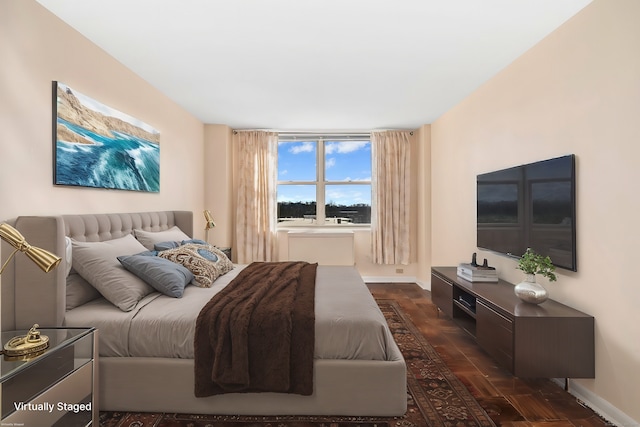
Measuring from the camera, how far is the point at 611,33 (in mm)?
1953

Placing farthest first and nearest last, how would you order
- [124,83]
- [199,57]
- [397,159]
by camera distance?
[397,159]
[124,83]
[199,57]

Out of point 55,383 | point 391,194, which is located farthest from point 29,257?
point 391,194

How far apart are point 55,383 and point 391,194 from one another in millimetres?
4616

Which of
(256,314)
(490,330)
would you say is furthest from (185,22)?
(490,330)

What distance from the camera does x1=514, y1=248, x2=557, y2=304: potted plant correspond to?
2275 millimetres

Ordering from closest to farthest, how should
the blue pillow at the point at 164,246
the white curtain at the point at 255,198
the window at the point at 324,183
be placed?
the blue pillow at the point at 164,246
the white curtain at the point at 255,198
the window at the point at 324,183

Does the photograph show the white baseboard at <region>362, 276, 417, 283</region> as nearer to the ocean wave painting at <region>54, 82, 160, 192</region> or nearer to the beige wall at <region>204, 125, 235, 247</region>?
the beige wall at <region>204, 125, 235, 247</region>

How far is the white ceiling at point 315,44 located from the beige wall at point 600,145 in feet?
0.87

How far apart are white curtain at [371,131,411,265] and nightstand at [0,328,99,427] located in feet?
13.7

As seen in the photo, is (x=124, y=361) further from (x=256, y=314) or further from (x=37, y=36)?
(x=37, y=36)

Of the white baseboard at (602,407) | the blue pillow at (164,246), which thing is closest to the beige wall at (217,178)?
Answer: the blue pillow at (164,246)

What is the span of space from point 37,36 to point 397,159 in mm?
4443

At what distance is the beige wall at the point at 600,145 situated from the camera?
1.84 m

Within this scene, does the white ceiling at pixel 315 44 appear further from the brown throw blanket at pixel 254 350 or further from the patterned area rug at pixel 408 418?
the patterned area rug at pixel 408 418
